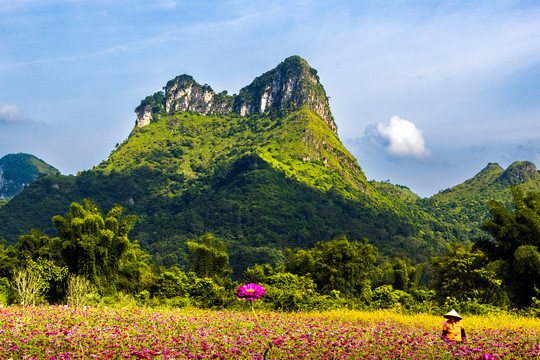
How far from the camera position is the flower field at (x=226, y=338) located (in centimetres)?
905

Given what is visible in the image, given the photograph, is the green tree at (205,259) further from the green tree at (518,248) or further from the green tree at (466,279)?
the green tree at (518,248)

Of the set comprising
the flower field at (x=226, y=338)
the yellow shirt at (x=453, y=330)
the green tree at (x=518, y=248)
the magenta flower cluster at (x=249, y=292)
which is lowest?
the flower field at (x=226, y=338)

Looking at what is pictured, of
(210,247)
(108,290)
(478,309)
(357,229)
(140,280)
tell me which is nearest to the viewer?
(478,309)

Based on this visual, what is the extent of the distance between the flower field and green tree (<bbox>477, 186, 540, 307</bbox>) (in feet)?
31.7

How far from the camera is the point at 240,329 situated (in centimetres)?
1130

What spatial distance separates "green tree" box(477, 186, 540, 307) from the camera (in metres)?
21.2

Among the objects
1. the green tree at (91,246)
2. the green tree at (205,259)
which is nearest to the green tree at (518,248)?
the green tree at (91,246)

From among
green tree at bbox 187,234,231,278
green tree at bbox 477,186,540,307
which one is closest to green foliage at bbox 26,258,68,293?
green tree at bbox 477,186,540,307

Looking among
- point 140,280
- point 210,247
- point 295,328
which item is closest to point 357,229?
point 210,247

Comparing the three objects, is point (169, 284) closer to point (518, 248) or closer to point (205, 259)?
point (205, 259)

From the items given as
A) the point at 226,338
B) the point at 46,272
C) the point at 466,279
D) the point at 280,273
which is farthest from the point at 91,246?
the point at 466,279

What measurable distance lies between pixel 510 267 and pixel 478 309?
15.3 ft

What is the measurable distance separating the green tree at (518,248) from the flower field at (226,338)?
9.65m

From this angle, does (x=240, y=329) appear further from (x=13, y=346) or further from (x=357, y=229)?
(x=357, y=229)
